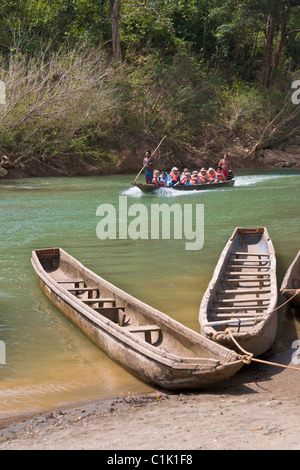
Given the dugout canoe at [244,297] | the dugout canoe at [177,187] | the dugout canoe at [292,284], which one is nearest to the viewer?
the dugout canoe at [244,297]

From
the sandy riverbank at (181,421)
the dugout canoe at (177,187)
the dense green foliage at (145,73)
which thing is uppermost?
the dense green foliage at (145,73)

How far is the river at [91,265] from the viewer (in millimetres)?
6281

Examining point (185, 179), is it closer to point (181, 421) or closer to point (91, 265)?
point (91, 265)

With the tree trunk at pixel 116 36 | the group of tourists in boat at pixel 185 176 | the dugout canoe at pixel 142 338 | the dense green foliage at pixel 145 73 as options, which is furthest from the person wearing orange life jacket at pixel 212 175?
the dugout canoe at pixel 142 338

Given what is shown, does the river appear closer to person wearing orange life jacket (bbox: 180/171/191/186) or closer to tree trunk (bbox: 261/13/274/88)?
person wearing orange life jacket (bbox: 180/171/191/186)

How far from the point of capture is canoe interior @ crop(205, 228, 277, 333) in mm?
7005

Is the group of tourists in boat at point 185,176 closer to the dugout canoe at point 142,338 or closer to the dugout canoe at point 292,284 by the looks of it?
the dugout canoe at point 142,338

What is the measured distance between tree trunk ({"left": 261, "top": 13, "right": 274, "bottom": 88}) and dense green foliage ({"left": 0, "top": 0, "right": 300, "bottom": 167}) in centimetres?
6

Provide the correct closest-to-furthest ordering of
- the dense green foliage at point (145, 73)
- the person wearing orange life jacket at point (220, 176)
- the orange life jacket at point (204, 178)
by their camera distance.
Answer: the orange life jacket at point (204, 178) → the person wearing orange life jacket at point (220, 176) → the dense green foliage at point (145, 73)

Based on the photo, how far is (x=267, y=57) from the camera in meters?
36.2

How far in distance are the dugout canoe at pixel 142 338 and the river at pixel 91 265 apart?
0.23m

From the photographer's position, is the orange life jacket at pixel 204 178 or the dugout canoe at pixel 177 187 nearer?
the dugout canoe at pixel 177 187

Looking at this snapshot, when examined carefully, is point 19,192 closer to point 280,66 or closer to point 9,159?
point 9,159

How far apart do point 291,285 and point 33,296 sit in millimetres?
3867
